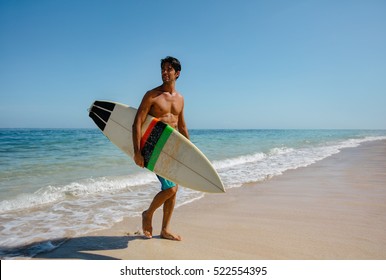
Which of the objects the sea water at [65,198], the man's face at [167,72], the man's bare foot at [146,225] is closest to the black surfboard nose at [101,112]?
the man's face at [167,72]

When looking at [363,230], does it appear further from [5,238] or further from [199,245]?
[5,238]

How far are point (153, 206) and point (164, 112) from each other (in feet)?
3.09

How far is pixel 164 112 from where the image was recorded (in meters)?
2.95

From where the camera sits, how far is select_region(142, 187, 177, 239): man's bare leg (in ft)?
9.37

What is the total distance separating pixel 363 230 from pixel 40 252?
10.4ft

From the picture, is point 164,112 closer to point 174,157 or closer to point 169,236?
point 174,157

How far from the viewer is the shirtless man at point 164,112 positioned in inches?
110

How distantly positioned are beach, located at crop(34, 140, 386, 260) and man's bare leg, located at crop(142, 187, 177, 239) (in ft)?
0.33

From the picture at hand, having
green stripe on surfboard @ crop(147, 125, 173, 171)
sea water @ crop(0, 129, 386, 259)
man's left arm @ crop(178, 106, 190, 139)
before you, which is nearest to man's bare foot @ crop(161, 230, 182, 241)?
green stripe on surfboard @ crop(147, 125, 173, 171)

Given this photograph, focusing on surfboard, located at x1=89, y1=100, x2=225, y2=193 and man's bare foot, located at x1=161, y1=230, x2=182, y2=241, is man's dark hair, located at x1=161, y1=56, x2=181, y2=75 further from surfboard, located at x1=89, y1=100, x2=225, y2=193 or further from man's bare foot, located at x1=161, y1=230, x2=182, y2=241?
man's bare foot, located at x1=161, y1=230, x2=182, y2=241

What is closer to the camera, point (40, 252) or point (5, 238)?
point (40, 252)

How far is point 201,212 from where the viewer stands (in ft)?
12.8

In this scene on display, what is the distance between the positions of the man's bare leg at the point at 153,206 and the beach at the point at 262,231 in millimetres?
102
